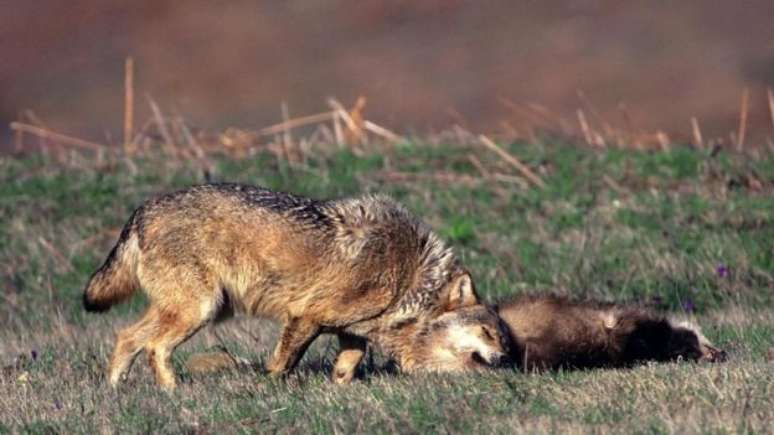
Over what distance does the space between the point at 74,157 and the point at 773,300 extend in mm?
8494

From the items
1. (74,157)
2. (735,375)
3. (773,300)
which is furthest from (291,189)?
(735,375)

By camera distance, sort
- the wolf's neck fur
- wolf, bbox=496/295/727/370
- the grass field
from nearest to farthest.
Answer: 1. the grass field
2. the wolf's neck fur
3. wolf, bbox=496/295/727/370

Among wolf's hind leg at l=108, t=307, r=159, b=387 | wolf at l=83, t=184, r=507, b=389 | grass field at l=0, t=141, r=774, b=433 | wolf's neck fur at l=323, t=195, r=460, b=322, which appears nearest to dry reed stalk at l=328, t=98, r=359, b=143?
grass field at l=0, t=141, r=774, b=433

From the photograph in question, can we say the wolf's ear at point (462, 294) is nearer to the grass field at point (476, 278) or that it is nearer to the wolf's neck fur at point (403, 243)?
the wolf's neck fur at point (403, 243)

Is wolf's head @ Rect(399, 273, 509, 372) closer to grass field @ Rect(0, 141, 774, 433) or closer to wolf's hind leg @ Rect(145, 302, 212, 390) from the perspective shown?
grass field @ Rect(0, 141, 774, 433)

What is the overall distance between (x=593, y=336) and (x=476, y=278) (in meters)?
3.73

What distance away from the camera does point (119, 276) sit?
28.3ft

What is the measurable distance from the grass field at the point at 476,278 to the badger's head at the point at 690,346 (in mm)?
157

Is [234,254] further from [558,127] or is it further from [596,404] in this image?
[558,127]

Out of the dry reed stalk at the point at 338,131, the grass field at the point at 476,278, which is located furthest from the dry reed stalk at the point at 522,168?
the dry reed stalk at the point at 338,131

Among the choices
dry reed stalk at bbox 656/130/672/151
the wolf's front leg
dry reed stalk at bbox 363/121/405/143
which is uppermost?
the wolf's front leg

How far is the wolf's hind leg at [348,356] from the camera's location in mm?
8477

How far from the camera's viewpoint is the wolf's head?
27.4 feet

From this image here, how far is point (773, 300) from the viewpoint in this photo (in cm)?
1147
